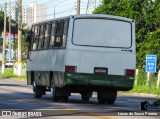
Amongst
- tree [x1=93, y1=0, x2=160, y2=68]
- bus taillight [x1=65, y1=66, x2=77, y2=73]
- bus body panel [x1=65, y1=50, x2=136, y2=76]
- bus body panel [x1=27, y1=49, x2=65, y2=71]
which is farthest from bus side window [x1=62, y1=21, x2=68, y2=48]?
tree [x1=93, y1=0, x2=160, y2=68]

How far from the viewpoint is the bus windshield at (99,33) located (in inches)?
930

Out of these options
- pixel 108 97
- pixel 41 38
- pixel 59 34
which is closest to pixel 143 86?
pixel 41 38

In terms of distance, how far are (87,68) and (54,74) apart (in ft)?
6.08

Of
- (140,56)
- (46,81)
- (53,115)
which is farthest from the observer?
(140,56)

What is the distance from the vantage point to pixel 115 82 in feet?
76.2

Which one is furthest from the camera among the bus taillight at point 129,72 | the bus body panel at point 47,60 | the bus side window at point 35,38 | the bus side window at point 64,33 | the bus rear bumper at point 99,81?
the bus side window at point 35,38

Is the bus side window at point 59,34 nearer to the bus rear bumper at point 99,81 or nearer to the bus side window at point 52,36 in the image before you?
the bus side window at point 52,36

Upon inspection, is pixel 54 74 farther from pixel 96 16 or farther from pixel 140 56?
pixel 140 56

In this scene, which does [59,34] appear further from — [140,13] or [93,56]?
[140,13]

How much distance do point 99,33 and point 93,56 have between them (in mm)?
898

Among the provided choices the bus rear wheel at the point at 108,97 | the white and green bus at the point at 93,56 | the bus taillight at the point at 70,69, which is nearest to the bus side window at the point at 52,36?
the white and green bus at the point at 93,56

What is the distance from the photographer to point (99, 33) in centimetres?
2373

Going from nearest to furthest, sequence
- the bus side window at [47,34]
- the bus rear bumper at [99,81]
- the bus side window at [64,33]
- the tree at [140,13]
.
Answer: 1. the bus rear bumper at [99,81]
2. the bus side window at [64,33]
3. the bus side window at [47,34]
4. the tree at [140,13]

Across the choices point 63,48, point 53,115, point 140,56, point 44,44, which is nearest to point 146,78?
point 140,56
